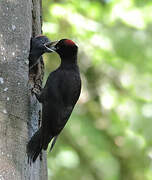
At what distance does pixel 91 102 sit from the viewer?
597cm

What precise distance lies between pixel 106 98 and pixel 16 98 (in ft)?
9.86

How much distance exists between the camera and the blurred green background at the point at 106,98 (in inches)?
221

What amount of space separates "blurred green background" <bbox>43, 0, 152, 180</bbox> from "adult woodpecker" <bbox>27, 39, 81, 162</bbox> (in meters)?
1.15

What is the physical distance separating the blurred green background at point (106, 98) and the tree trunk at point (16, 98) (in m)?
2.01

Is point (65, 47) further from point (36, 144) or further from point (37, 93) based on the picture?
point (36, 144)

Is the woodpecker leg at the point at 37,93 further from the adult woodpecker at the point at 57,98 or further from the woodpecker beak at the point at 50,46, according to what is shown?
the woodpecker beak at the point at 50,46

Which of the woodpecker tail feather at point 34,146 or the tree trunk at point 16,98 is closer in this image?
the tree trunk at point 16,98

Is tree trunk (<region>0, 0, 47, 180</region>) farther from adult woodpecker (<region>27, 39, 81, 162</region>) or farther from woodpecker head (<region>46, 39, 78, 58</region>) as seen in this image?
woodpecker head (<region>46, 39, 78, 58</region>)

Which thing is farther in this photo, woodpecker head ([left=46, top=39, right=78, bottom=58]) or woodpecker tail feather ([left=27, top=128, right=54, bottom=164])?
woodpecker head ([left=46, top=39, right=78, bottom=58])

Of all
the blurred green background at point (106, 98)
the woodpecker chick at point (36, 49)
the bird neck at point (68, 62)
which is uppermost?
Answer: the woodpecker chick at point (36, 49)

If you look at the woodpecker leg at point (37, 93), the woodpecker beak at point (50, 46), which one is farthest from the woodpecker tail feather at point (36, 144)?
the woodpecker beak at point (50, 46)

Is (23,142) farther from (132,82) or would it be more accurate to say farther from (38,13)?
(132,82)

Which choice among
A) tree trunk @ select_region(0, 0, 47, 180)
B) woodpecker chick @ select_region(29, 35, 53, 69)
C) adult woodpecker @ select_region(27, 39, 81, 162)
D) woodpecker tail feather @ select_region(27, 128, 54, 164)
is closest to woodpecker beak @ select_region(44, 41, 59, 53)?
adult woodpecker @ select_region(27, 39, 81, 162)

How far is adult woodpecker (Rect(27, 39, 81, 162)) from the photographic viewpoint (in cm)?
333
